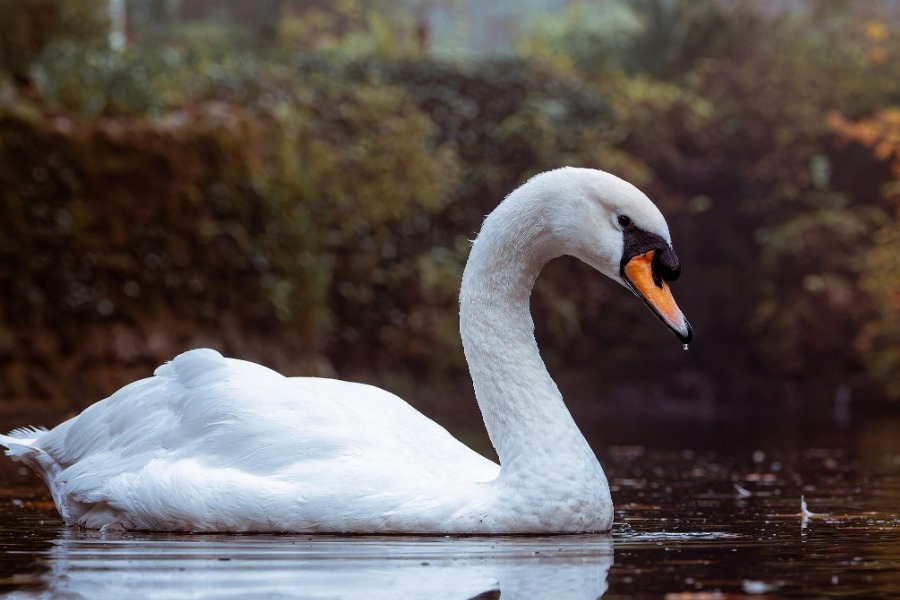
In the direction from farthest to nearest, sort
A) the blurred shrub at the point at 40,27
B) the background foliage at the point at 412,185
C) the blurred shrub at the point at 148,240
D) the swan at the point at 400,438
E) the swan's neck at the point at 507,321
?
the blurred shrub at the point at 40,27 → the background foliage at the point at 412,185 → the blurred shrub at the point at 148,240 → the swan's neck at the point at 507,321 → the swan at the point at 400,438

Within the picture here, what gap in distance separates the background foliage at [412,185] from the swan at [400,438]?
8.24 meters

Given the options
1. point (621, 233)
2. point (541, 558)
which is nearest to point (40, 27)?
point (621, 233)

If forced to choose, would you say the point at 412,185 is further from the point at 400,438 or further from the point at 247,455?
the point at 247,455

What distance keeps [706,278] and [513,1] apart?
26.7ft

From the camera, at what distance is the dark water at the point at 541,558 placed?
3973 millimetres

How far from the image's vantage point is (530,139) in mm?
21781

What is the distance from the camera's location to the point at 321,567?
4.34 metres

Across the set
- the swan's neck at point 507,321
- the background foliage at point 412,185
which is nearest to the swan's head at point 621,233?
the swan's neck at point 507,321

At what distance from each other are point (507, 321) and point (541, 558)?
4.09 ft

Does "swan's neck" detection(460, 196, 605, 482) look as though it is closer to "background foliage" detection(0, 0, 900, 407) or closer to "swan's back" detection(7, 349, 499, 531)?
"swan's back" detection(7, 349, 499, 531)

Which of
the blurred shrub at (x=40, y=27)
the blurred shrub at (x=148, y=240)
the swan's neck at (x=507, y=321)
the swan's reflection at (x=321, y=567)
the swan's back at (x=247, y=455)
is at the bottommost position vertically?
the swan's reflection at (x=321, y=567)

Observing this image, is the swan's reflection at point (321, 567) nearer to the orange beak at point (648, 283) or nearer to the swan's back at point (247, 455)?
the swan's back at point (247, 455)

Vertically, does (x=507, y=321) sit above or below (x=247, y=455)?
above

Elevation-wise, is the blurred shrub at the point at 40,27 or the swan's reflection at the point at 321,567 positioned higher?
the blurred shrub at the point at 40,27
